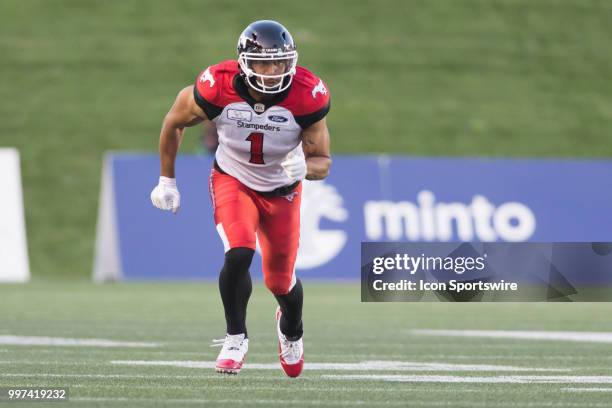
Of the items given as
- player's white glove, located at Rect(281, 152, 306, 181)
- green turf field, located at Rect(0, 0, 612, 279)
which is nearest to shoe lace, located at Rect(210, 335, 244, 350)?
player's white glove, located at Rect(281, 152, 306, 181)

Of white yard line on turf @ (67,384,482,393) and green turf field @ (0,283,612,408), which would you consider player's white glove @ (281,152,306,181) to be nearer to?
green turf field @ (0,283,612,408)

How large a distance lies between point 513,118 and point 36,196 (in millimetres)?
10099

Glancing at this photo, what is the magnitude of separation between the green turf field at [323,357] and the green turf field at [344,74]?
40.0 ft

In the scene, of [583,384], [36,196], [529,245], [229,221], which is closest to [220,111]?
[229,221]

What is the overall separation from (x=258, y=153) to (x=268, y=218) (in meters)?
0.37

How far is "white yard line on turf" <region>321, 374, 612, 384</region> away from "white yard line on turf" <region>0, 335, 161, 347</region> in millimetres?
2473

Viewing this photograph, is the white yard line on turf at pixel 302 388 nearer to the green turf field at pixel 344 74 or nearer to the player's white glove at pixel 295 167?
the player's white glove at pixel 295 167

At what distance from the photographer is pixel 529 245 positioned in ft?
61.8

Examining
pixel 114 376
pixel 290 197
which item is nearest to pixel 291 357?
pixel 290 197

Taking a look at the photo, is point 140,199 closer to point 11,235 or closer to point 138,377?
point 11,235

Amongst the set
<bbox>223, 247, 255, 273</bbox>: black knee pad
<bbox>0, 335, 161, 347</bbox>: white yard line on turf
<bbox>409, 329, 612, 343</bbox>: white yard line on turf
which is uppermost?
<bbox>223, 247, 255, 273</bbox>: black knee pad

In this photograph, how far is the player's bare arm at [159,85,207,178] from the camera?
26.3 feet

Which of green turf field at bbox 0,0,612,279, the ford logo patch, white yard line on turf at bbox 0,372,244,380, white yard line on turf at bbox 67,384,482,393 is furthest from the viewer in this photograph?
green turf field at bbox 0,0,612,279

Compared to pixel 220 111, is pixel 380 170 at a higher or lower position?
lower
